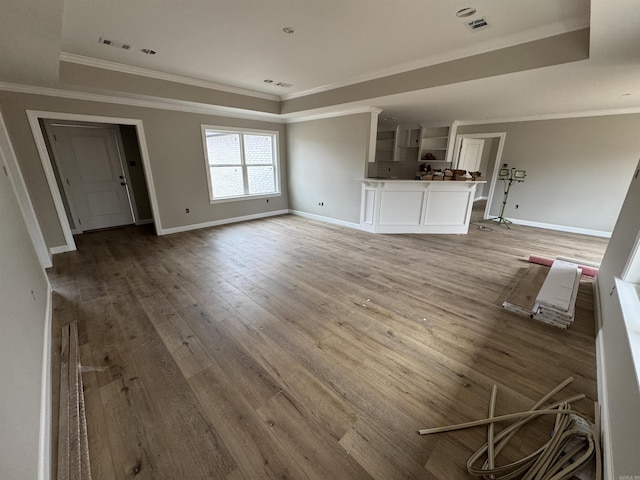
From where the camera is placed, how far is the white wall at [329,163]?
5.32 metres

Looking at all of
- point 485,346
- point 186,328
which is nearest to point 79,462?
point 186,328

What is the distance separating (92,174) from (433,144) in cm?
828

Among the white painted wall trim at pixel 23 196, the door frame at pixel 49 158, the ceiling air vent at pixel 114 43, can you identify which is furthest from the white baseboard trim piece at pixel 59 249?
the ceiling air vent at pixel 114 43


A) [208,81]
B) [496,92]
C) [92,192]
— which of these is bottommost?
[92,192]

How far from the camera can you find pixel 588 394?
1.66 meters

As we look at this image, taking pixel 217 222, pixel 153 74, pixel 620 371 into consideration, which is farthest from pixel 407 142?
pixel 620 371

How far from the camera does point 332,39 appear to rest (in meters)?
2.91

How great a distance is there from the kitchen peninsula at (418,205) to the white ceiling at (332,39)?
151cm

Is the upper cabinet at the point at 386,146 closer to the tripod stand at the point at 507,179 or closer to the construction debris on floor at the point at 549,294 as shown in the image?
the tripod stand at the point at 507,179

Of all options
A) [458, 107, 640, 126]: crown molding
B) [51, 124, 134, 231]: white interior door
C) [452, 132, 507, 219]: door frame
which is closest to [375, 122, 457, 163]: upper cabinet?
[452, 132, 507, 219]: door frame

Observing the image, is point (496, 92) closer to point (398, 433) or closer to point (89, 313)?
point (398, 433)

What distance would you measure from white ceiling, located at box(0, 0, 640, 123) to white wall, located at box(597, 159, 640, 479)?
1.67 metres

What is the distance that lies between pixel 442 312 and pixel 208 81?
17.1 ft

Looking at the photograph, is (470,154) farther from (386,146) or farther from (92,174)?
(92,174)
